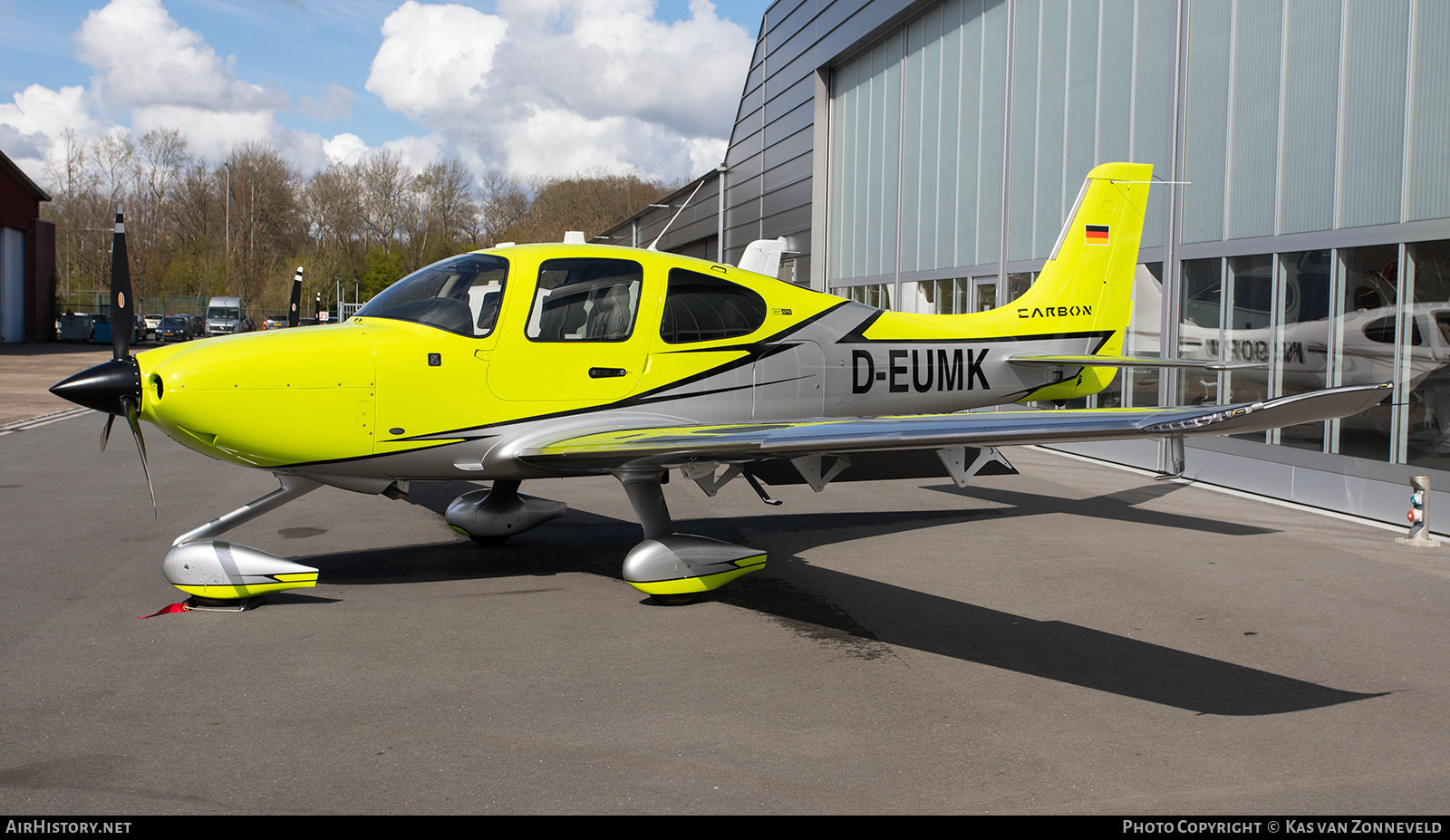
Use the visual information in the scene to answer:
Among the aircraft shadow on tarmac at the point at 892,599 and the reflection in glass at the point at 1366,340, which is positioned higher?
the reflection in glass at the point at 1366,340

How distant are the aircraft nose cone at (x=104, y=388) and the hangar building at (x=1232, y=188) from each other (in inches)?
412

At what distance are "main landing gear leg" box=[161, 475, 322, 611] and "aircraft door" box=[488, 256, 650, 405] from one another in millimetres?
1759

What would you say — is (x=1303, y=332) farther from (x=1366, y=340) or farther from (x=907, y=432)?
(x=907, y=432)

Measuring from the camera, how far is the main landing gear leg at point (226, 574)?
6.05 m

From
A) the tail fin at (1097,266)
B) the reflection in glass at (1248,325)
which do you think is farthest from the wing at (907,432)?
the reflection in glass at (1248,325)

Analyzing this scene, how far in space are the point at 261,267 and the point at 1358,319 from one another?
2809 inches

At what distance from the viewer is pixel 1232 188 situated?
11.6m

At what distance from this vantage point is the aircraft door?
649 cm

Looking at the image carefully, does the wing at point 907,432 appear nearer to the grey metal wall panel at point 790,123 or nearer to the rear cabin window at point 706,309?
the rear cabin window at point 706,309

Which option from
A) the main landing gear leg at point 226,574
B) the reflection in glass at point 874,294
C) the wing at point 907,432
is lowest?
the main landing gear leg at point 226,574

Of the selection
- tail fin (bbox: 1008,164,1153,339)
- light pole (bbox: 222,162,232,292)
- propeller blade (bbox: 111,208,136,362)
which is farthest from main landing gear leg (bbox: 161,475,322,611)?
light pole (bbox: 222,162,232,292)

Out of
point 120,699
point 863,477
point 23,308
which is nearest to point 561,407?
point 863,477

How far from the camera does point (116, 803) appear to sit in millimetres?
3457

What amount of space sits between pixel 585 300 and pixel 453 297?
89 centimetres
